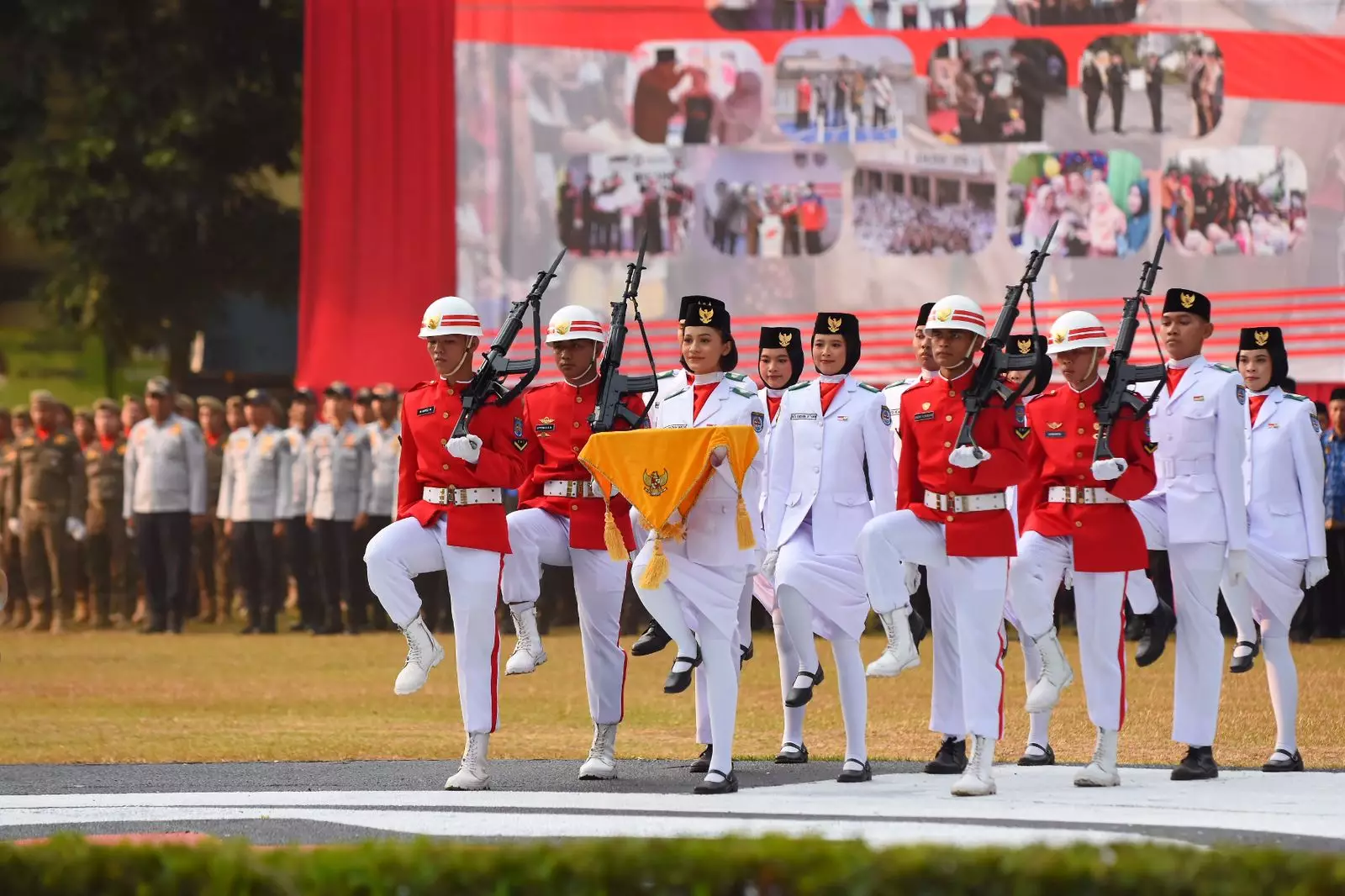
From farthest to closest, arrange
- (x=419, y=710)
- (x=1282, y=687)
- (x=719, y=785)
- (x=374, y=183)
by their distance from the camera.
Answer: (x=374, y=183)
(x=419, y=710)
(x=1282, y=687)
(x=719, y=785)

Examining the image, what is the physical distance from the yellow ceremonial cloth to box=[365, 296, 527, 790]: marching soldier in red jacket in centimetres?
57

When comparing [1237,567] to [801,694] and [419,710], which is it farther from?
[419,710]

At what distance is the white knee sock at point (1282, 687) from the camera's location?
38.4 ft

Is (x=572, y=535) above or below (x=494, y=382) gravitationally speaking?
below

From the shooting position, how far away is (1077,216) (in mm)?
23203

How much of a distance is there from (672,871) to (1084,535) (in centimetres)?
505

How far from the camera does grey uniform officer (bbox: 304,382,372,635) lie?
23.1 meters

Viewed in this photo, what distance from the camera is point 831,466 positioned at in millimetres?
11977

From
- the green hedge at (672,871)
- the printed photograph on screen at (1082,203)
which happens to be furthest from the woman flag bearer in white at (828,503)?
the printed photograph on screen at (1082,203)

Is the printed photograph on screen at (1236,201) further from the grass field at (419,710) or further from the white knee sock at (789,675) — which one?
the white knee sock at (789,675)

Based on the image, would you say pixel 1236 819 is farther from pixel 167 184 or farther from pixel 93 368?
pixel 93 368

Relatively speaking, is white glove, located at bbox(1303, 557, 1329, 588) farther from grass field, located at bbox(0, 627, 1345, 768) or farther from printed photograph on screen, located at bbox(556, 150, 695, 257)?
printed photograph on screen, located at bbox(556, 150, 695, 257)

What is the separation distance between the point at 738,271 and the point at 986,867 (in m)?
17.7

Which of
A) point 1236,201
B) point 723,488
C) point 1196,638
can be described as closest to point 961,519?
point 723,488
